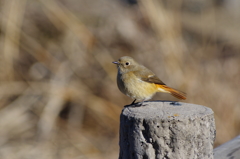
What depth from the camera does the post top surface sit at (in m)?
1.67

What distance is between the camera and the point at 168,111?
69.6 inches

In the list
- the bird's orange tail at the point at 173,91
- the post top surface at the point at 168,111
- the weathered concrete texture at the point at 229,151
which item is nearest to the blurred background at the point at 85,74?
the bird's orange tail at the point at 173,91

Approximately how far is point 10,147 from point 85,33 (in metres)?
2.14

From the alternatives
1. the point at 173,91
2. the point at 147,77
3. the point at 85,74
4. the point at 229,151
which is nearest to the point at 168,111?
the point at 229,151

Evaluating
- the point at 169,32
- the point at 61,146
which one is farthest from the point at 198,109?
the point at 61,146

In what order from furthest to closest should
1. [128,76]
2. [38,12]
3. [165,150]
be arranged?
1. [38,12]
2. [128,76]
3. [165,150]

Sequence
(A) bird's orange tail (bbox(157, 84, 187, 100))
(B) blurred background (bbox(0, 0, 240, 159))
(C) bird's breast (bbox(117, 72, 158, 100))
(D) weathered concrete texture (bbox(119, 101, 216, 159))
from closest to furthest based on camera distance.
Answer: (D) weathered concrete texture (bbox(119, 101, 216, 159)) < (A) bird's orange tail (bbox(157, 84, 187, 100)) < (C) bird's breast (bbox(117, 72, 158, 100)) < (B) blurred background (bbox(0, 0, 240, 159))

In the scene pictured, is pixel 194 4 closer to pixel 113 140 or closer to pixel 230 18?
pixel 230 18

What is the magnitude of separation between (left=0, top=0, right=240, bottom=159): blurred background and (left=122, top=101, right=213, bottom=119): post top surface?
325 centimetres

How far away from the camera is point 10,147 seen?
5246 mm

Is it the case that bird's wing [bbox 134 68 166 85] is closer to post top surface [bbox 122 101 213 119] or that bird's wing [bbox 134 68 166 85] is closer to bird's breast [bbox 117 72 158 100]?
bird's breast [bbox 117 72 158 100]

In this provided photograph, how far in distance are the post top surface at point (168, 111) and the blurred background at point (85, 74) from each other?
325 centimetres

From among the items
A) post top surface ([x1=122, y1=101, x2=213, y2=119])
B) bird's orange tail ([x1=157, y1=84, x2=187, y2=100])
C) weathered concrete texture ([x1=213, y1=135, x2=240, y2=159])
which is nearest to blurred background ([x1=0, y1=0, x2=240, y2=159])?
bird's orange tail ([x1=157, y1=84, x2=187, y2=100])

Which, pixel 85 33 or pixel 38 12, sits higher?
pixel 38 12
